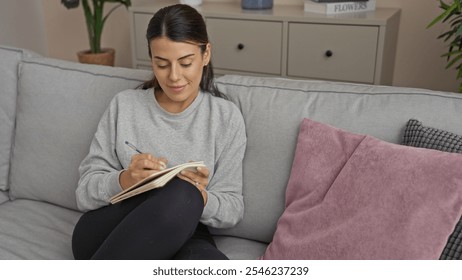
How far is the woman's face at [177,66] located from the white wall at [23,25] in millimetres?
2391

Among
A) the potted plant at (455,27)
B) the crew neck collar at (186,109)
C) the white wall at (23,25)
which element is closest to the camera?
the crew neck collar at (186,109)

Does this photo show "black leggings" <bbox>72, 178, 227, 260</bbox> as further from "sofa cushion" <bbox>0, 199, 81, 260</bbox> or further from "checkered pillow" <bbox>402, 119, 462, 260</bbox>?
"checkered pillow" <bbox>402, 119, 462, 260</bbox>

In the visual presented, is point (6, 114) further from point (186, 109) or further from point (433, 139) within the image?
point (433, 139)

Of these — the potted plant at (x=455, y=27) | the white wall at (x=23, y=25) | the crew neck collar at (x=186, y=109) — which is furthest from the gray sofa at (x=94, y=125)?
the white wall at (x=23, y=25)

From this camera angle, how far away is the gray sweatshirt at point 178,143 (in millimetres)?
1306

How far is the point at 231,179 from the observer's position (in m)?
1.32

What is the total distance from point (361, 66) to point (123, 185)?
1.48 metres

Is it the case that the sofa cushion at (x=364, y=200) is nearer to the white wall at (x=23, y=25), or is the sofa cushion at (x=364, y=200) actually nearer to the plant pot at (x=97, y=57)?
the plant pot at (x=97, y=57)

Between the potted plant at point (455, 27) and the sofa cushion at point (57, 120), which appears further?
the potted plant at point (455, 27)

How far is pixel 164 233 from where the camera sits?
3.59 feet

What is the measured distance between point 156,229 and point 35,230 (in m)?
0.52

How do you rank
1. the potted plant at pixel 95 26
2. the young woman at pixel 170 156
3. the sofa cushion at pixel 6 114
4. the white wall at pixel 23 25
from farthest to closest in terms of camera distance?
the white wall at pixel 23 25, the potted plant at pixel 95 26, the sofa cushion at pixel 6 114, the young woman at pixel 170 156
